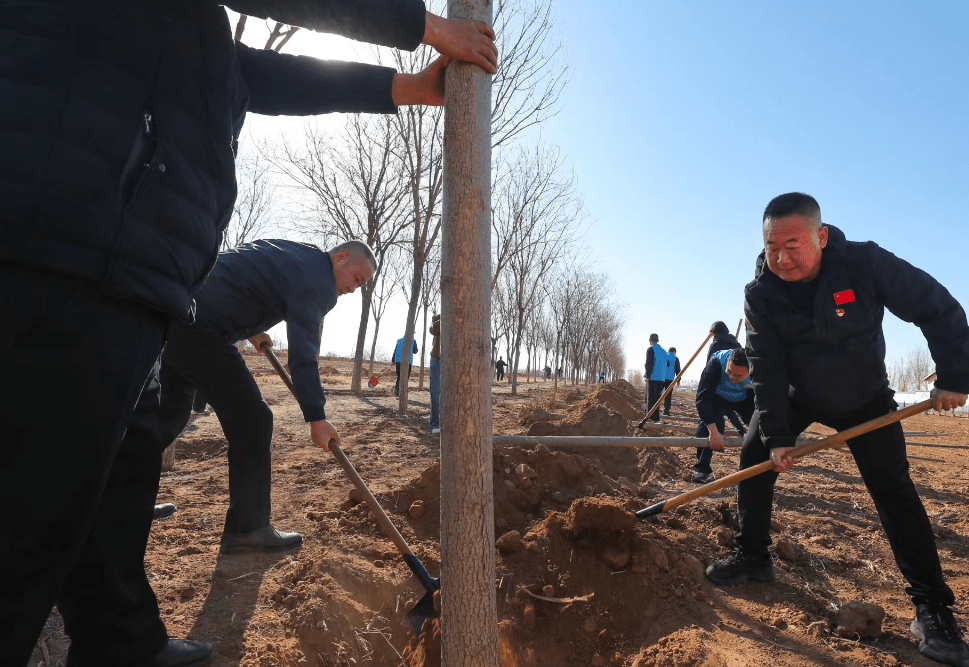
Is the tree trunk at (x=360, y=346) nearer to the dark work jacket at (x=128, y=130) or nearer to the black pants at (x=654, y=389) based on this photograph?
the black pants at (x=654, y=389)

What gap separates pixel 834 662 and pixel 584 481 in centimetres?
187

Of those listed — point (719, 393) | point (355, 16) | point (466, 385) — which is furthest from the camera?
point (719, 393)

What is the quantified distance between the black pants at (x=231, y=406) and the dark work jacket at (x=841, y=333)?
2634 mm

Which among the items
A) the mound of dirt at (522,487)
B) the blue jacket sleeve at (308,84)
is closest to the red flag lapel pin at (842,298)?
the mound of dirt at (522,487)

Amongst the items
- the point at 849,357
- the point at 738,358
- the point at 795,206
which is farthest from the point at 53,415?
the point at 738,358

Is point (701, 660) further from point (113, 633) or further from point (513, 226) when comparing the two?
point (513, 226)

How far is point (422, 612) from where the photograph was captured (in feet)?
7.84

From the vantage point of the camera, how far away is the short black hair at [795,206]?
243cm

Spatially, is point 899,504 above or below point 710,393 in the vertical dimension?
below

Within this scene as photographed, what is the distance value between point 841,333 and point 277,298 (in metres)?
2.76

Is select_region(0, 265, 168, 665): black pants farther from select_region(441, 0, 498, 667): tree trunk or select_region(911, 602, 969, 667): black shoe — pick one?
select_region(911, 602, 969, 667): black shoe

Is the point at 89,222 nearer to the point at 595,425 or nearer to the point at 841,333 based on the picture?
the point at 841,333

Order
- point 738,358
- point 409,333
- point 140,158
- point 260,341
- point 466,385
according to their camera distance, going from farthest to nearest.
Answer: point 409,333 < point 738,358 < point 260,341 < point 466,385 < point 140,158

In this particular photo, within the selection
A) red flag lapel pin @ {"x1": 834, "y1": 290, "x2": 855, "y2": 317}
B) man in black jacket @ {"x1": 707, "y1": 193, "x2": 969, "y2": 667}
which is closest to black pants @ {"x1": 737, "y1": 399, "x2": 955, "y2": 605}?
man in black jacket @ {"x1": 707, "y1": 193, "x2": 969, "y2": 667}
